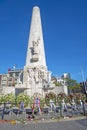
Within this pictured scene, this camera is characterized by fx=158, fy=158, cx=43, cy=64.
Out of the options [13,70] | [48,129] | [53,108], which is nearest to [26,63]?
[53,108]

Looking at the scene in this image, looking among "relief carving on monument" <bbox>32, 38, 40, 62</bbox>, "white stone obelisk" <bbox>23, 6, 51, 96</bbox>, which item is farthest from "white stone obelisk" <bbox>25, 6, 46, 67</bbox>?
"relief carving on monument" <bbox>32, 38, 40, 62</bbox>

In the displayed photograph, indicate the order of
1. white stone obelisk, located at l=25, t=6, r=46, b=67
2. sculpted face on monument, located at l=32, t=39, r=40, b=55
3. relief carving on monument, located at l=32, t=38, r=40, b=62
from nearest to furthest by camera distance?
relief carving on monument, located at l=32, t=38, r=40, b=62 → sculpted face on monument, located at l=32, t=39, r=40, b=55 → white stone obelisk, located at l=25, t=6, r=46, b=67

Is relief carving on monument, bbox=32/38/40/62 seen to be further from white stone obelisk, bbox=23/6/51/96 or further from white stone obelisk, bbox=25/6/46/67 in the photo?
white stone obelisk, bbox=25/6/46/67

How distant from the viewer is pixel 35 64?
2989 cm

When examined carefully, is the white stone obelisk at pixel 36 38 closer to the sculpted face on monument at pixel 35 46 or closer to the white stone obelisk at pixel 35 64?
the white stone obelisk at pixel 35 64

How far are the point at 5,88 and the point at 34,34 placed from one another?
39.7ft

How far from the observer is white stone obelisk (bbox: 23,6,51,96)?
2838cm

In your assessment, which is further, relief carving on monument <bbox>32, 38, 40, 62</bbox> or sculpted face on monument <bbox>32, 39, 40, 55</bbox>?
sculpted face on monument <bbox>32, 39, 40, 55</bbox>

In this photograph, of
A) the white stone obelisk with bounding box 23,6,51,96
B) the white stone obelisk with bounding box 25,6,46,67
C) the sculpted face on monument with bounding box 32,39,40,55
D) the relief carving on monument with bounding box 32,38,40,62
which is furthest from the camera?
the white stone obelisk with bounding box 25,6,46,67

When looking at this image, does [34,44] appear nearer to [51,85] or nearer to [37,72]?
[37,72]

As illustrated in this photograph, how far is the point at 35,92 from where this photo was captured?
91.7 ft

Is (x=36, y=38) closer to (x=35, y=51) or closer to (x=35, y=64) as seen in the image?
(x=35, y=51)

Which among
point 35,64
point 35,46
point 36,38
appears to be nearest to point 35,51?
point 35,46

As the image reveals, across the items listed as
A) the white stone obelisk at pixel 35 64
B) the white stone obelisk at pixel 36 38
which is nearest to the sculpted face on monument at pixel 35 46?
the white stone obelisk at pixel 35 64
